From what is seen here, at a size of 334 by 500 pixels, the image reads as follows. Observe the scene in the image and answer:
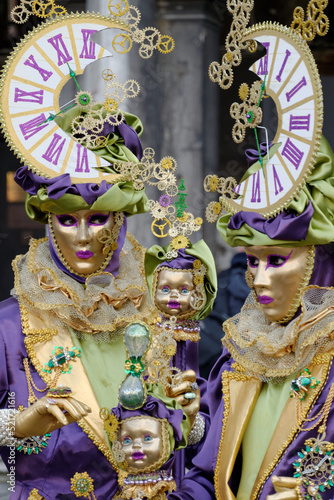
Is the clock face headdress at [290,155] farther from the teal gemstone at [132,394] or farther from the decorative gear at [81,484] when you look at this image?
the decorative gear at [81,484]

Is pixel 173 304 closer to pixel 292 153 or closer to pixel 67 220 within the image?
pixel 67 220

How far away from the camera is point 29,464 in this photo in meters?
4.36

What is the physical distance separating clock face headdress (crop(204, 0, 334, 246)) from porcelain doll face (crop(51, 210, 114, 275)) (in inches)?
28.6

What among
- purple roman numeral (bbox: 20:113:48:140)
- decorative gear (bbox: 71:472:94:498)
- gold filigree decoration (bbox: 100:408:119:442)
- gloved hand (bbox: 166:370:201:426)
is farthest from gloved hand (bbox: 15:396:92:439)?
purple roman numeral (bbox: 20:113:48:140)

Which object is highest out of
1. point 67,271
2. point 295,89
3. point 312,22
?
point 312,22

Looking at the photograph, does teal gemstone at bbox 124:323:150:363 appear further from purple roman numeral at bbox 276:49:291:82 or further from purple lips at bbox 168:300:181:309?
purple roman numeral at bbox 276:49:291:82

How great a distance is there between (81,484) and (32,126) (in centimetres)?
144

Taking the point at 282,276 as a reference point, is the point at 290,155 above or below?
above

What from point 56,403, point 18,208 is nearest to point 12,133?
point 56,403

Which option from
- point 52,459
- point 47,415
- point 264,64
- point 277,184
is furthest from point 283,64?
point 52,459

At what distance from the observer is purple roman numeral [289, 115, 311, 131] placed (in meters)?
3.69

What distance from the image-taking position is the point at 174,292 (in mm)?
4598

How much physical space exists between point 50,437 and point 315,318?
1284 millimetres

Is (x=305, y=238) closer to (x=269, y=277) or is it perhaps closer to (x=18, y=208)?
(x=269, y=277)
